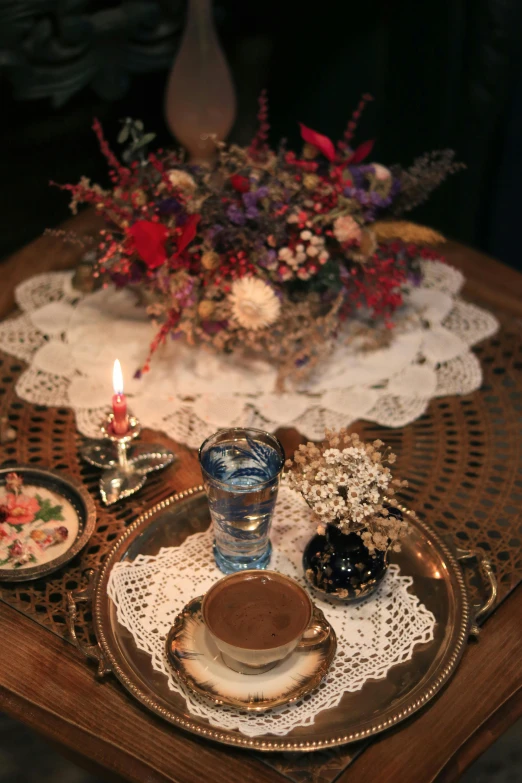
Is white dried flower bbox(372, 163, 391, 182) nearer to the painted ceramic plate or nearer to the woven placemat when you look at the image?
the woven placemat

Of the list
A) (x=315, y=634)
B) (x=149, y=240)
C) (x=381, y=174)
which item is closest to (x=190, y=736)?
(x=315, y=634)

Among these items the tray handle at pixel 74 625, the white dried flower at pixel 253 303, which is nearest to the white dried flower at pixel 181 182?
the white dried flower at pixel 253 303

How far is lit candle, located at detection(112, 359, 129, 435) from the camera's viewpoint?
134 cm

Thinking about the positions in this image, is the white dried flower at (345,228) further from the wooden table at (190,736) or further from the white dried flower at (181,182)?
the wooden table at (190,736)

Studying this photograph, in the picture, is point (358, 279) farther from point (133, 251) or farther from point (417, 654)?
point (417, 654)

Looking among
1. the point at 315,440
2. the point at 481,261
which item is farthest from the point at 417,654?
A: the point at 481,261

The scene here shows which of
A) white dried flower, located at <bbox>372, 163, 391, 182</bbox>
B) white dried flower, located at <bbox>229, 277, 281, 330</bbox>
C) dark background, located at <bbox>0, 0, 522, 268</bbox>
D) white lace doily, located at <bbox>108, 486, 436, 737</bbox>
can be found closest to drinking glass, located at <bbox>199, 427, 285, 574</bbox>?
white lace doily, located at <bbox>108, 486, 436, 737</bbox>

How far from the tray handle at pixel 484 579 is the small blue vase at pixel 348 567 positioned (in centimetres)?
13

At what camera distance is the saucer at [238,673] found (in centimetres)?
101

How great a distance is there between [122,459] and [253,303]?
1.20 ft

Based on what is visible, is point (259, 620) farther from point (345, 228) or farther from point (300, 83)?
point (300, 83)

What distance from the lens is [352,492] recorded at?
3.55 feet

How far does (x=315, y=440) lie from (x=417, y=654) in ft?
1.50

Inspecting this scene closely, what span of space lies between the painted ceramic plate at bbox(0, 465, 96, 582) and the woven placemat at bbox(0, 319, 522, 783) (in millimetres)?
24
